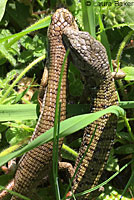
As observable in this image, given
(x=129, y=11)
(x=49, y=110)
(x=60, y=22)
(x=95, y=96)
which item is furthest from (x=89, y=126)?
(x=129, y=11)

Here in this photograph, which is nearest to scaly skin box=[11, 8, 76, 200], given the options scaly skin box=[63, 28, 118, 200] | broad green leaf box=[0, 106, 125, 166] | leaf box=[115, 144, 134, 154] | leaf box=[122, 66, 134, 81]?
scaly skin box=[63, 28, 118, 200]

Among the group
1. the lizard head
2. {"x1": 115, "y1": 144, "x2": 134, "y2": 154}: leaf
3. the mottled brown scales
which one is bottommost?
{"x1": 115, "y1": 144, "x2": 134, "y2": 154}: leaf

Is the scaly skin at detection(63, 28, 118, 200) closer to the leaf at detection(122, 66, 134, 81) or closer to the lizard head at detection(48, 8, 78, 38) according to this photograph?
the lizard head at detection(48, 8, 78, 38)

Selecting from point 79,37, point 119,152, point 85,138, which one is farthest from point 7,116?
point 119,152

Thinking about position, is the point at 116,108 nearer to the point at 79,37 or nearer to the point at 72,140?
the point at 79,37

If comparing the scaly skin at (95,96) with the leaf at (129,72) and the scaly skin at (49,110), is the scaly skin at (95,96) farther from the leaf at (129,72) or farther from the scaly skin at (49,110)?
the leaf at (129,72)

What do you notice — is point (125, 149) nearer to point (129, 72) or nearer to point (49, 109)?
point (129, 72)
